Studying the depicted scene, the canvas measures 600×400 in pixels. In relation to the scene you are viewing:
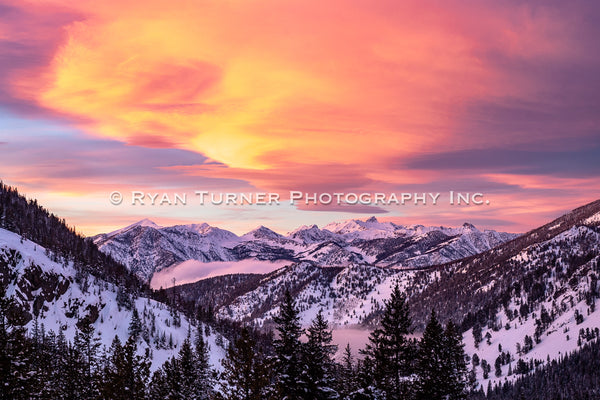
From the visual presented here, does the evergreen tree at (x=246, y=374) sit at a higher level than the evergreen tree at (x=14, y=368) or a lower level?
higher

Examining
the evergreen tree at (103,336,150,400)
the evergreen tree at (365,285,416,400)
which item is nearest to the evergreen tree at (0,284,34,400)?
the evergreen tree at (103,336,150,400)

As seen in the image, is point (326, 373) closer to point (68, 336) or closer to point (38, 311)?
point (68, 336)

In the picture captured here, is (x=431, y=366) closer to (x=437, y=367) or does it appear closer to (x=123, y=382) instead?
(x=437, y=367)

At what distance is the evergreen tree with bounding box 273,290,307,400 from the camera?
1321 inches

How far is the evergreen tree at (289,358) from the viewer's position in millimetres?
33562

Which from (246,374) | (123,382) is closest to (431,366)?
(246,374)

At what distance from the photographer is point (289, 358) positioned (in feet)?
114

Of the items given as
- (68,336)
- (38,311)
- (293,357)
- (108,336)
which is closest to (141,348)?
(108,336)

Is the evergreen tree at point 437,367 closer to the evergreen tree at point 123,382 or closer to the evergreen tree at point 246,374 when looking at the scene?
the evergreen tree at point 246,374

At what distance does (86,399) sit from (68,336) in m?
151

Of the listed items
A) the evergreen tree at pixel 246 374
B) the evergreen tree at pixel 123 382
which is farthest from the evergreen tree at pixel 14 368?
the evergreen tree at pixel 246 374

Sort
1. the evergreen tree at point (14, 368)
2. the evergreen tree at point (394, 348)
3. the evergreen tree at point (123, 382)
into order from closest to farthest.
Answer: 1. the evergreen tree at point (14, 368)
2. the evergreen tree at point (394, 348)
3. the evergreen tree at point (123, 382)

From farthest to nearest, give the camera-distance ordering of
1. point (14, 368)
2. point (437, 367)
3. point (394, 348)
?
point (437, 367), point (394, 348), point (14, 368)

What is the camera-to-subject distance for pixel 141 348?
7682 inches
